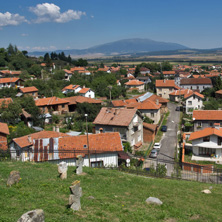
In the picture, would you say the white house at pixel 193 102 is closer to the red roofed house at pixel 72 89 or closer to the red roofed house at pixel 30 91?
the red roofed house at pixel 72 89

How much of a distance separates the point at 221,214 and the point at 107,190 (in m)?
4.04

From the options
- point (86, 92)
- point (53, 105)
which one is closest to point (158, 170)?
point (53, 105)

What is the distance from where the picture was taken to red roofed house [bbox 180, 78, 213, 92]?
70562 millimetres

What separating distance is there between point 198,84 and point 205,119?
4126 centimetres

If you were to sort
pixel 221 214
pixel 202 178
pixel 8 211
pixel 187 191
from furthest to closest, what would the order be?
pixel 202 178 → pixel 187 191 → pixel 221 214 → pixel 8 211

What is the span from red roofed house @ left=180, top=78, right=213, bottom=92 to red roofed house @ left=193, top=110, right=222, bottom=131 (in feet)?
131

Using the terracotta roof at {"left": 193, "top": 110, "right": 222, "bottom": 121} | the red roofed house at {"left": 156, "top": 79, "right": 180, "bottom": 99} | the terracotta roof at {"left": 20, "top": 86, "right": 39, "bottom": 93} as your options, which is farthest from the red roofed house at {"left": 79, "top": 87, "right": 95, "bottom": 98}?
the terracotta roof at {"left": 193, "top": 110, "right": 222, "bottom": 121}

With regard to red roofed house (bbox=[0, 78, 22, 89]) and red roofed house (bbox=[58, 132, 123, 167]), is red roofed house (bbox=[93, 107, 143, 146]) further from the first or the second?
red roofed house (bbox=[0, 78, 22, 89])

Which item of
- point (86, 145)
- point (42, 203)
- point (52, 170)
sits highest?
point (42, 203)

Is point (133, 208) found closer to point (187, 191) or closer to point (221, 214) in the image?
point (221, 214)

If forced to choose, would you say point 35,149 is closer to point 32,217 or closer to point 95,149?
point 95,149

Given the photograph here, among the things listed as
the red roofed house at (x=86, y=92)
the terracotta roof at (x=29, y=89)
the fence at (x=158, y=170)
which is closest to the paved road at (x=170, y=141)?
the fence at (x=158, y=170)

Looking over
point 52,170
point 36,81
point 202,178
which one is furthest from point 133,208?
point 36,81

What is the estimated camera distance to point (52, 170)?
11930 mm
